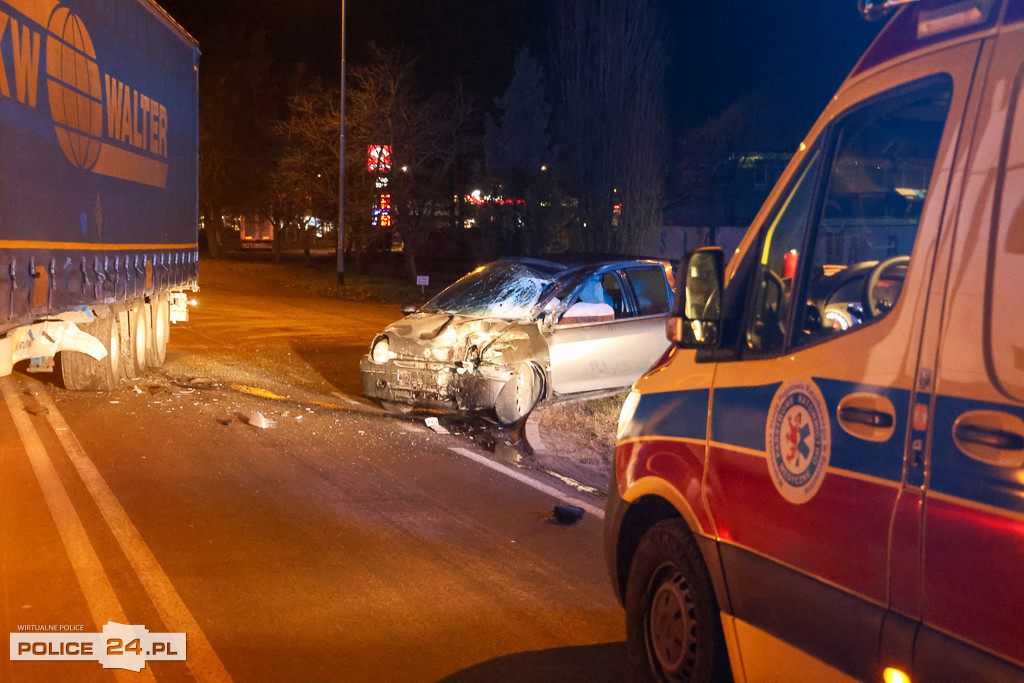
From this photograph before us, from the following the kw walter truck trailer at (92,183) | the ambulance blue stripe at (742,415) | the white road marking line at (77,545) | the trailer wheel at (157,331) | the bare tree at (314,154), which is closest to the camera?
the ambulance blue stripe at (742,415)

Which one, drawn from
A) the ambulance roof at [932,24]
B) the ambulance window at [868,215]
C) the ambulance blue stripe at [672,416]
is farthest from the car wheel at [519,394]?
the ambulance roof at [932,24]

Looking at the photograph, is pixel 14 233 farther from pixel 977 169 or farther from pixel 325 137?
pixel 325 137

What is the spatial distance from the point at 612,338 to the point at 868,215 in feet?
22.8

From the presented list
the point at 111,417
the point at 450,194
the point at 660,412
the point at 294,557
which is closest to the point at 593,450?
the point at 294,557

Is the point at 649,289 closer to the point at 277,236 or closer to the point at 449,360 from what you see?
the point at 449,360

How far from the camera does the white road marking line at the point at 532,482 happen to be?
728 centimetres

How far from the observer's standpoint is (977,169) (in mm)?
2701

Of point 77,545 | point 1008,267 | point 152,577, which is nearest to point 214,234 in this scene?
point 77,545

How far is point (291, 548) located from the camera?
6.14m

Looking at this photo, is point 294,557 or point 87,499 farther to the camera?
point 87,499

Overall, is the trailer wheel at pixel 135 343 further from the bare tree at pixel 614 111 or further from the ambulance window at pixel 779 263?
the bare tree at pixel 614 111

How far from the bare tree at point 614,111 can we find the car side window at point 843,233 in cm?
2557

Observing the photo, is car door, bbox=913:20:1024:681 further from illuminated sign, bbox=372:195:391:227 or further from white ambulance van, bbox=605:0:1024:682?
illuminated sign, bbox=372:195:391:227

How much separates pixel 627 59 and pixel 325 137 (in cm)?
1419
